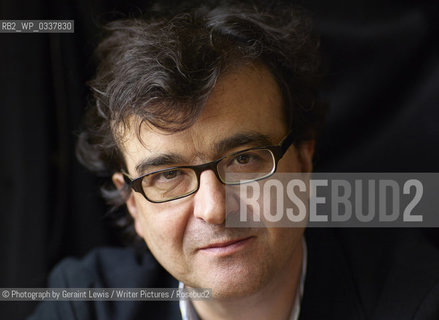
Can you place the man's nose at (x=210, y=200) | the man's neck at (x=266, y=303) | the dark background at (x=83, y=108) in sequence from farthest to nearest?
the dark background at (x=83, y=108) → the man's neck at (x=266, y=303) → the man's nose at (x=210, y=200)

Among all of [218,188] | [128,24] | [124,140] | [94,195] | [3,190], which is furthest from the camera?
[94,195]

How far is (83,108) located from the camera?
1.57 metres

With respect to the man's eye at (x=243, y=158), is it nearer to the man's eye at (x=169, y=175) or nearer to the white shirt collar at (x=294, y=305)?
the man's eye at (x=169, y=175)

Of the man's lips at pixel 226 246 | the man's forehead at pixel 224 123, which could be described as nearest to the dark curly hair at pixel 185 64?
the man's forehead at pixel 224 123

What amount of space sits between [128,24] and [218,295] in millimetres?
748

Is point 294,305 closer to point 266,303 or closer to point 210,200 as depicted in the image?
point 266,303

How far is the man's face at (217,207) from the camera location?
112 centimetres

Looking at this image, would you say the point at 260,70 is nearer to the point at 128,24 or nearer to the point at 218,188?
the point at 218,188

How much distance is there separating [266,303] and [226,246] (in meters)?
0.24

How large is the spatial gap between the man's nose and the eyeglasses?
0.01 metres

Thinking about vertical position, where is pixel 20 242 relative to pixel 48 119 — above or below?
below

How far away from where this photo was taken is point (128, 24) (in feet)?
4.59

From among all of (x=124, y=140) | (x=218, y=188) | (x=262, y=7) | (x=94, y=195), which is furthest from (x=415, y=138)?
(x=94, y=195)

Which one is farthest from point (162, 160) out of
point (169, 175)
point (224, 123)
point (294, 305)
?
point (294, 305)
